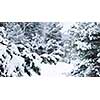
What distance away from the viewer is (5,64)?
142 inches

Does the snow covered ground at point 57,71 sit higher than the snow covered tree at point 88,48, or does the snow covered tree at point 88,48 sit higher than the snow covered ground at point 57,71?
the snow covered tree at point 88,48

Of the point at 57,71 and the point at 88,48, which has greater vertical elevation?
the point at 88,48

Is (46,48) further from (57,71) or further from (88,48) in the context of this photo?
(88,48)

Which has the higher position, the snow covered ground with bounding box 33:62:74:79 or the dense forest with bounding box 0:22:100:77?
the dense forest with bounding box 0:22:100:77

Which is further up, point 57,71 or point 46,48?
point 46,48

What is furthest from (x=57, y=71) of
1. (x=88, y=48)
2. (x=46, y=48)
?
(x=88, y=48)

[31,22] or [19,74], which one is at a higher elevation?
[31,22]

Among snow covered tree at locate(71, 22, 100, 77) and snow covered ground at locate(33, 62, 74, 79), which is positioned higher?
snow covered tree at locate(71, 22, 100, 77)

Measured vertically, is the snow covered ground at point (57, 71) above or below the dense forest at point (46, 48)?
below

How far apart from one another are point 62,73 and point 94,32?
484mm
